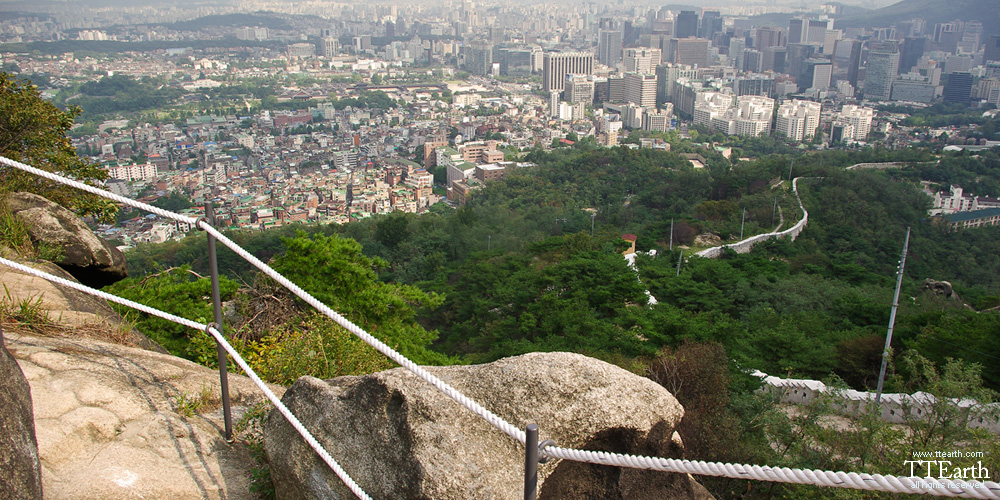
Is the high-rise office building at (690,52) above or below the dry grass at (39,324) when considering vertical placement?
above

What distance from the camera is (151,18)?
9800 cm

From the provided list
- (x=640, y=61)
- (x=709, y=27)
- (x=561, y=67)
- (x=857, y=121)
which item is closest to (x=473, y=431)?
(x=857, y=121)

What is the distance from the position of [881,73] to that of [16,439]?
69983mm

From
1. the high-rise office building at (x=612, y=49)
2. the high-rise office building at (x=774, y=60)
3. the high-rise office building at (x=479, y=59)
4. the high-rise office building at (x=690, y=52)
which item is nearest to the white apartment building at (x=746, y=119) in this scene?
the high-rise office building at (x=774, y=60)

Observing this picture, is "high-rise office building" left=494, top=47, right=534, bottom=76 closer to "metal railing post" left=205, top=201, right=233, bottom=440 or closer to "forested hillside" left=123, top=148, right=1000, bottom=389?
"forested hillside" left=123, top=148, right=1000, bottom=389

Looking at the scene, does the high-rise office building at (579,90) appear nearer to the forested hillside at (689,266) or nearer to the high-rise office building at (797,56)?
the high-rise office building at (797,56)

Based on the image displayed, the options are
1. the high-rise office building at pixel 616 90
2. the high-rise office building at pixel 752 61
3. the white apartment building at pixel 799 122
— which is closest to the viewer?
the white apartment building at pixel 799 122

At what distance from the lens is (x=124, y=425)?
1704 millimetres

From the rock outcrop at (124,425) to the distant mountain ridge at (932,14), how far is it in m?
95.8

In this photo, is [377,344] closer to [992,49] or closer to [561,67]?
[561,67]

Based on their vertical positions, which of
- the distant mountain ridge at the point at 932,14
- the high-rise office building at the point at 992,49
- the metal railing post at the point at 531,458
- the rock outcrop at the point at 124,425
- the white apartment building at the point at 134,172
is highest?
the distant mountain ridge at the point at 932,14

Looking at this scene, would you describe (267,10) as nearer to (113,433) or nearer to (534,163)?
(534,163)

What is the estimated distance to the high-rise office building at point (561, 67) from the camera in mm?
59906

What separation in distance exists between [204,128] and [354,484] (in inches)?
1853
